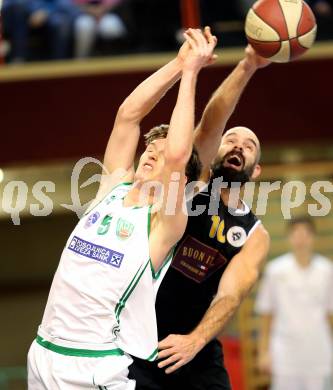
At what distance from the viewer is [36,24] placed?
30.1 ft

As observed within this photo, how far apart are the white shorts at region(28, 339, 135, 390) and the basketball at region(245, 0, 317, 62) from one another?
1.74m

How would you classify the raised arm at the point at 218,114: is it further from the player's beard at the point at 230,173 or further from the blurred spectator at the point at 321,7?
the blurred spectator at the point at 321,7

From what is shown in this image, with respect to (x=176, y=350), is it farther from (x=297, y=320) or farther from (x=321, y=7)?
(x=321, y=7)

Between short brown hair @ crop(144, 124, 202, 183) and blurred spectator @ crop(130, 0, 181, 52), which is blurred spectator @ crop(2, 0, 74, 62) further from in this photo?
short brown hair @ crop(144, 124, 202, 183)

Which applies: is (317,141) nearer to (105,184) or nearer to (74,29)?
(74,29)

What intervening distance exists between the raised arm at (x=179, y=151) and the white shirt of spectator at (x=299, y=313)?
13.4ft

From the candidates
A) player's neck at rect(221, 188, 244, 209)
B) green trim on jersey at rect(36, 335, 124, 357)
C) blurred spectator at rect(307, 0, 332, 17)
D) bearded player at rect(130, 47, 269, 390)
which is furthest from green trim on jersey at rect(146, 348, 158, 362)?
blurred spectator at rect(307, 0, 332, 17)

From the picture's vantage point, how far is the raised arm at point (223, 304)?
4.46 meters

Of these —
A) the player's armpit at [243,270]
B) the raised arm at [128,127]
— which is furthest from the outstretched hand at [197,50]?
the player's armpit at [243,270]

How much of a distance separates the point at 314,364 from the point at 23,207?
5.24m

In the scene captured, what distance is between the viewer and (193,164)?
451cm

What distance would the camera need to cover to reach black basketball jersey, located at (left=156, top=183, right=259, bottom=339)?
15.7ft

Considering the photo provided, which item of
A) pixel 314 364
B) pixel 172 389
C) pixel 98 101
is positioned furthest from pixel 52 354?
pixel 98 101

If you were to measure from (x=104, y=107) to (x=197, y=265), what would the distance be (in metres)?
4.27
